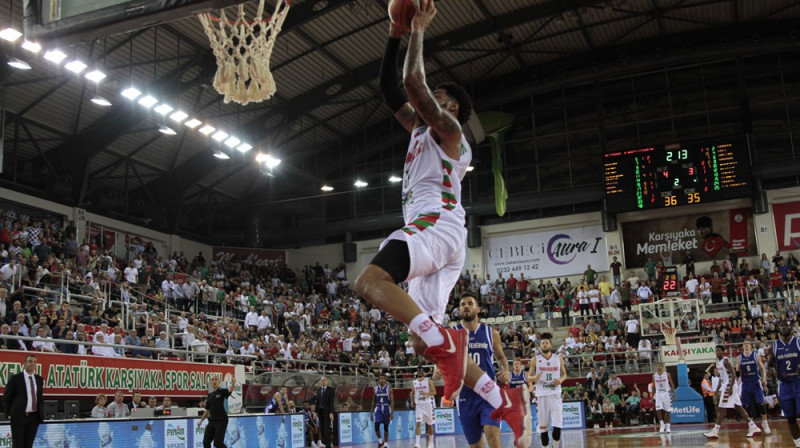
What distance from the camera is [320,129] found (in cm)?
3825

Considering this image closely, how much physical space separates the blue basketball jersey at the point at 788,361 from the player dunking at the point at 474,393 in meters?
5.93

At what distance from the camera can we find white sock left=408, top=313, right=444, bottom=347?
445 centimetres

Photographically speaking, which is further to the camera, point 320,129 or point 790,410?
point 320,129

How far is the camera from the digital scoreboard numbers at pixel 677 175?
2916 centimetres

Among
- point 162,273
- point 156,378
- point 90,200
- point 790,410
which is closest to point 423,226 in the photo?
point 790,410

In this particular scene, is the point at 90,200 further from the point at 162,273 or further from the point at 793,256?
the point at 793,256

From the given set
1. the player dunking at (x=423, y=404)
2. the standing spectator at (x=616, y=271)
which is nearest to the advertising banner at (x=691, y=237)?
the standing spectator at (x=616, y=271)

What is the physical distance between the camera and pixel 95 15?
7145 millimetres

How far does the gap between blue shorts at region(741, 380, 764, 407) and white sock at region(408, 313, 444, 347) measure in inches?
511

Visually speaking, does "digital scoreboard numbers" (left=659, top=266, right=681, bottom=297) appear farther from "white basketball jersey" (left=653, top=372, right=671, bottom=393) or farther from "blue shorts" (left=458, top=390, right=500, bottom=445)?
"blue shorts" (left=458, top=390, right=500, bottom=445)

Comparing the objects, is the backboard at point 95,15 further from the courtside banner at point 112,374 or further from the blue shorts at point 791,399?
the blue shorts at point 791,399

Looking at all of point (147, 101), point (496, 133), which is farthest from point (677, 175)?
point (147, 101)

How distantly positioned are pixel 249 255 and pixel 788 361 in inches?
1200

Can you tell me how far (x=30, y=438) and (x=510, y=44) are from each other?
26937mm
